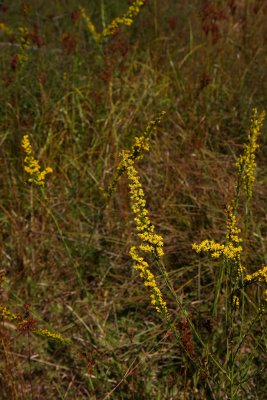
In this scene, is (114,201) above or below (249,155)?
below

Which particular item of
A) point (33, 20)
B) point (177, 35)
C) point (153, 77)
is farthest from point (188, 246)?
point (33, 20)

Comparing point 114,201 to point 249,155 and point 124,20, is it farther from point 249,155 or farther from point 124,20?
point 249,155

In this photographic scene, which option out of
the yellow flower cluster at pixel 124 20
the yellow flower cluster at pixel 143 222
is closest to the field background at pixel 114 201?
the yellow flower cluster at pixel 124 20

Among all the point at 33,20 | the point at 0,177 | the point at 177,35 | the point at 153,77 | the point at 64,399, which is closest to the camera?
the point at 64,399

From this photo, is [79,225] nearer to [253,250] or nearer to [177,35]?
[253,250]

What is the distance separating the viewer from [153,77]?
3.49m

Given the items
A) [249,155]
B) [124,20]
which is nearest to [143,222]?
[249,155]

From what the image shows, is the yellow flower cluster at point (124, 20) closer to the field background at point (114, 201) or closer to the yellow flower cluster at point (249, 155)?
the field background at point (114, 201)

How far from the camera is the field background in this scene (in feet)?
6.66

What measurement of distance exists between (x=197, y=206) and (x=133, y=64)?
4.82 ft

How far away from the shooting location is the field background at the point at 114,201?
80.0 inches

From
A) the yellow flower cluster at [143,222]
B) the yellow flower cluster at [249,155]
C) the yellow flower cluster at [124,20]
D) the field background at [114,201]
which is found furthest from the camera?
the yellow flower cluster at [124,20]

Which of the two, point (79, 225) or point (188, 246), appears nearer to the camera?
point (188, 246)

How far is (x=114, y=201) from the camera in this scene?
273 cm
